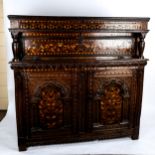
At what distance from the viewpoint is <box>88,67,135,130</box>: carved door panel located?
91.5 inches

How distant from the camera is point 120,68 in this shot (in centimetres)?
233

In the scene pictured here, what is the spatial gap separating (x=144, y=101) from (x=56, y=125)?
142 cm

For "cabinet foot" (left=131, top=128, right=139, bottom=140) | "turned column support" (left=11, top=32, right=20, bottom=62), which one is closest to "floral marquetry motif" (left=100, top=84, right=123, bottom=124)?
"cabinet foot" (left=131, top=128, right=139, bottom=140)

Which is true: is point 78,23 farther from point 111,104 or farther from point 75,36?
point 111,104

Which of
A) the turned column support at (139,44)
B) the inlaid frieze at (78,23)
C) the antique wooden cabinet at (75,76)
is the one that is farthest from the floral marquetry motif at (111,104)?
the inlaid frieze at (78,23)

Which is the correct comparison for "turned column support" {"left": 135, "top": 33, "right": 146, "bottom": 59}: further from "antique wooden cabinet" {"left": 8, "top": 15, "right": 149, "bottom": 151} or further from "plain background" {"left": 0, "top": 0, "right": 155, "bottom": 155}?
"plain background" {"left": 0, "top": 0, "right": 155, "bottom": 155}

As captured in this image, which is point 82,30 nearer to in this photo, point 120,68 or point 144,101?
point 120,68

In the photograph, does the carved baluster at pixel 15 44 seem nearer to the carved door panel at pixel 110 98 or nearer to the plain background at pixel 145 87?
the carved door panel at pixel 110 98

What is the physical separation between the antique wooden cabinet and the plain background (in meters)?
0.10

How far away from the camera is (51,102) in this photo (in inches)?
90.2

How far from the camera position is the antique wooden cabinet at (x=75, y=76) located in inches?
85.0

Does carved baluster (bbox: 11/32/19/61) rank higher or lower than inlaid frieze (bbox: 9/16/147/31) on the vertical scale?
lower

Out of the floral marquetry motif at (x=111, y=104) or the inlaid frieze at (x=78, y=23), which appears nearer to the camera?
the inlaid frieze at (x=78, y=23)

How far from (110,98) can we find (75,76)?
42 centimetres
